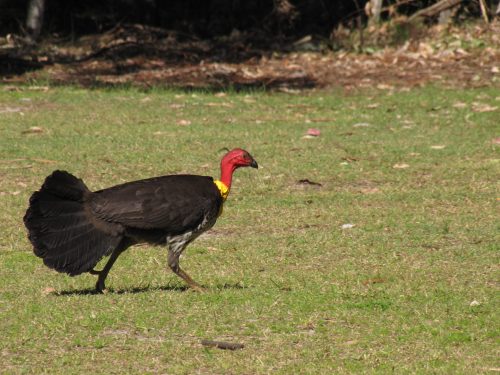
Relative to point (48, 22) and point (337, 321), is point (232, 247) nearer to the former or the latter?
point (337, 321)

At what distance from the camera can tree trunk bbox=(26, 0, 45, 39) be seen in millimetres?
23125

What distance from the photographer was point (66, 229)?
7637 millimetres

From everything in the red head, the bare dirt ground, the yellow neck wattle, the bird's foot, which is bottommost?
the bare dirt ground

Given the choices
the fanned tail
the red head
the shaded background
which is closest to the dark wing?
the fanned tail

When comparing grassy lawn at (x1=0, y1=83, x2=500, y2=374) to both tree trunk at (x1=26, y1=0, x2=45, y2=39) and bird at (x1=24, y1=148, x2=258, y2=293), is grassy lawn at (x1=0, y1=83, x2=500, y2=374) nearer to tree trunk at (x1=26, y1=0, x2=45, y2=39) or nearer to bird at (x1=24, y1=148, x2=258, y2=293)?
bird at (x1=24, y1=148, x2=258, y2=293)

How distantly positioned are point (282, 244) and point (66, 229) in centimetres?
270

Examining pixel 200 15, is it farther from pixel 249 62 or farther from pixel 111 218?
pixel 111 218

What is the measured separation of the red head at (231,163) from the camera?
846 cm

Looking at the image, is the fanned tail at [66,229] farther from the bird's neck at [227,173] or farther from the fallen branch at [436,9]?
the fallen branch at [436,9]

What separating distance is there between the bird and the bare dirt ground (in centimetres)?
1150

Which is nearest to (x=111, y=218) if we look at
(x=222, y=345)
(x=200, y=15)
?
(x=222, y=345)

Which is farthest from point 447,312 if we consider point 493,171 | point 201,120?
point 201,120

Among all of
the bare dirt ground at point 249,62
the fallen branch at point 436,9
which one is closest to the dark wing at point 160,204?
the bare dirt ground at point 249,62

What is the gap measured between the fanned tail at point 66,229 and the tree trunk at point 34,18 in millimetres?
16088
